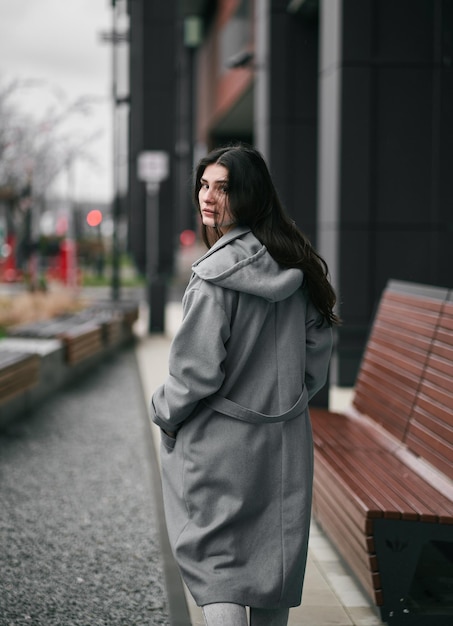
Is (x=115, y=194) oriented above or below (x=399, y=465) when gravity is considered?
above

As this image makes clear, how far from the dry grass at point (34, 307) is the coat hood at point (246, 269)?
431 inches

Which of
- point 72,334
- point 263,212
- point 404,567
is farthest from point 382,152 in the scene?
point 263,212

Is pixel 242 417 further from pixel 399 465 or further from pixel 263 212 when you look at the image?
pixel 399 465

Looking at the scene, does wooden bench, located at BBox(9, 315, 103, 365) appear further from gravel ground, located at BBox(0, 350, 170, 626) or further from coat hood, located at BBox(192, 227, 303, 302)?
coat hood, located at BBox(192, 227, 303, 302)

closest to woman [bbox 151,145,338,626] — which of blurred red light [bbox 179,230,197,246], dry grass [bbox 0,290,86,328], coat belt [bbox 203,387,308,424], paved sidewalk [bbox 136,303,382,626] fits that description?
coat belt [bbox 203,387,308,424]

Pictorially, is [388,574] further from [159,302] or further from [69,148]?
[69,148]

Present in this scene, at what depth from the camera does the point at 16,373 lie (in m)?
7.81

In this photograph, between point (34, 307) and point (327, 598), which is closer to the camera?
point (327, 598)

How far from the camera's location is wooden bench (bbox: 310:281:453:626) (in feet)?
11.7

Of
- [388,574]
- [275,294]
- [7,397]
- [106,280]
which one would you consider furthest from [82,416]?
[106,280]

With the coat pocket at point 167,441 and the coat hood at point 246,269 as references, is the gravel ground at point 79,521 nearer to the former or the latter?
the coat pocket at point 167,441

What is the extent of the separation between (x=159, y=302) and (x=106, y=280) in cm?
1959

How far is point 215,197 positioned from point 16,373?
206 inches

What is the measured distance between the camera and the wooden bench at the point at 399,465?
3568mm
